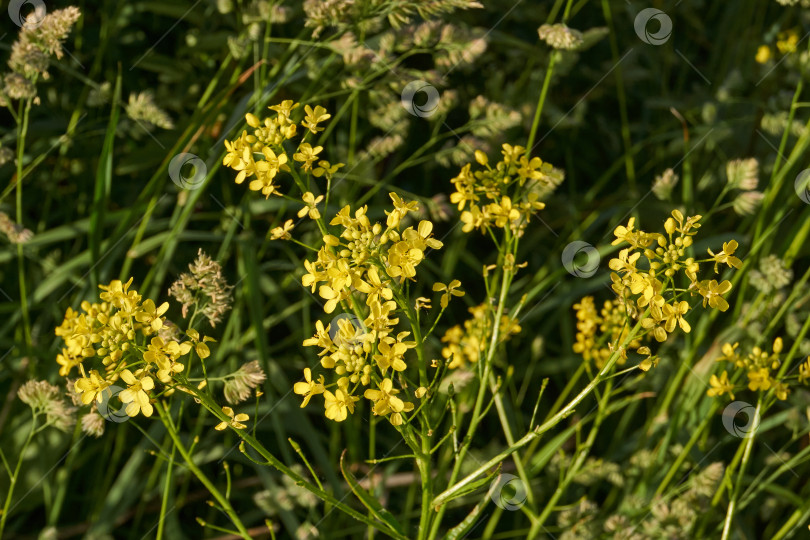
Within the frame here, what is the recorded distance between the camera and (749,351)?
1453 millimetres

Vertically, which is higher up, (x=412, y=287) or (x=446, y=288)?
(x=446, y=288)

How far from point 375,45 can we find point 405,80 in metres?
0.23

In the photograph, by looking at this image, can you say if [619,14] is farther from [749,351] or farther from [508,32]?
[749,351]

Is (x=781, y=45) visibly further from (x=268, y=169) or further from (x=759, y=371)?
(x=268, y=169)

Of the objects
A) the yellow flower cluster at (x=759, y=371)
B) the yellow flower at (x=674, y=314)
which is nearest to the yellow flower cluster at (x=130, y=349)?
the yellow flower at (x=674, y=314)

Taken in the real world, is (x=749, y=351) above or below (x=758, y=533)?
above

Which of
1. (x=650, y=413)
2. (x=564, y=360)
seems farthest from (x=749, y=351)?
(x=564, y=360)

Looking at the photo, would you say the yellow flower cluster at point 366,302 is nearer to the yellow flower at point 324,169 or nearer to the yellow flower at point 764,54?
the yellow flower at point 324,169

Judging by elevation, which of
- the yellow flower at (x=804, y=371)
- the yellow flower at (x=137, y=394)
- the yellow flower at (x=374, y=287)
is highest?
the yellow flower at (x=374, y=287)

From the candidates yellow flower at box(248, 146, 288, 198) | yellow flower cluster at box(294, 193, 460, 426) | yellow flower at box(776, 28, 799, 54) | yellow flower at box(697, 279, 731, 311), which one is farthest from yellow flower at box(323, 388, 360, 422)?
yellow flower at box(776, 28, 799, 54)

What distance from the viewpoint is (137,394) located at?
0.83 m

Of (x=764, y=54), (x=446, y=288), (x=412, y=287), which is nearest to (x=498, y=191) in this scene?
(x=446, y=288)

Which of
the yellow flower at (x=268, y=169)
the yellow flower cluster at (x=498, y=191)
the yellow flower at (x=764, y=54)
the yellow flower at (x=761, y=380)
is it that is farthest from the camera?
the yellow flower at (x=764, y=54)

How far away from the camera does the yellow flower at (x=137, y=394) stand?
82 cm
